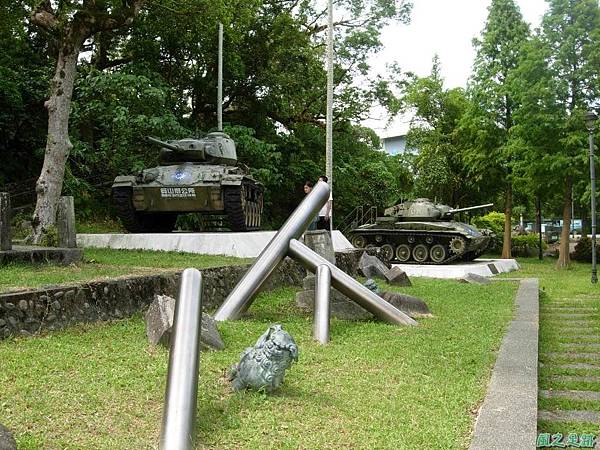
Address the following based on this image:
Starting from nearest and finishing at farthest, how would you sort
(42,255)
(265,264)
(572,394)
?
(572,394), (265,264), (42,255)

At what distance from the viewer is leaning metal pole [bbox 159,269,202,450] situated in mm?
3508

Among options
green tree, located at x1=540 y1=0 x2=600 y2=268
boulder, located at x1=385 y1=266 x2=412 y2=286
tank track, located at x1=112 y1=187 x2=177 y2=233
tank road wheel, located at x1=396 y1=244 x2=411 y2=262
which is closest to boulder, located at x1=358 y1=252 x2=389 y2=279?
boulder, located at x1=385 y1=266 x2=412 y2=286

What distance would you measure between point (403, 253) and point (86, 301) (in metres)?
16.0

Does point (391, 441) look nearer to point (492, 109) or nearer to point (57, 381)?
point (57, 381)

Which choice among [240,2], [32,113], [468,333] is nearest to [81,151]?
[32,113]

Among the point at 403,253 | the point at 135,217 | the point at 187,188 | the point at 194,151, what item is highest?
the point at 194,151

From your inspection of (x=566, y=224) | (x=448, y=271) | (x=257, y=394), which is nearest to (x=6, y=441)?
(x=257, y=394)

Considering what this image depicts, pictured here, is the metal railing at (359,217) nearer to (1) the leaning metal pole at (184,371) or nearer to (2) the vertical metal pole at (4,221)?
(2) the vertical metal pole at (4,221)

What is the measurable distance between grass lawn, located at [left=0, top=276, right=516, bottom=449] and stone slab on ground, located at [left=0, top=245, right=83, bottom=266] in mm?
2701

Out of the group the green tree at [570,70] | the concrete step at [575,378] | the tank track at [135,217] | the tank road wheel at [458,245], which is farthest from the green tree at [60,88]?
the green tree at [570,70]

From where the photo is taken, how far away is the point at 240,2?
20.8 meters

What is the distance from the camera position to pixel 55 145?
1323cm

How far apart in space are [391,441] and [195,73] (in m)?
23.1

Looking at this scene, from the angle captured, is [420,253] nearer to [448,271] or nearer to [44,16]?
[448,271]
